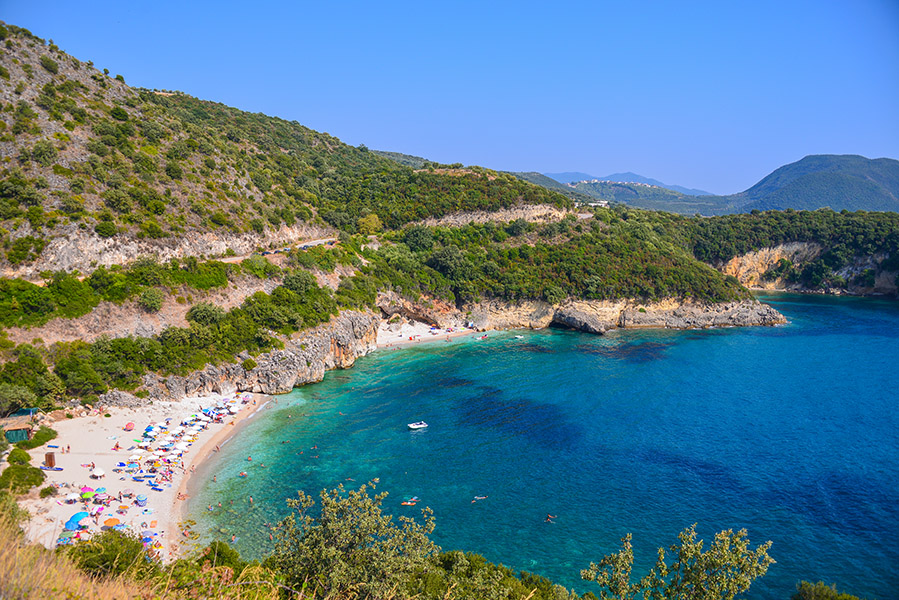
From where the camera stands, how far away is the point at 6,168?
45312 mm

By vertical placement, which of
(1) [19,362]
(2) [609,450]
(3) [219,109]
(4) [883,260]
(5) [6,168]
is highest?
(3) [219,109]

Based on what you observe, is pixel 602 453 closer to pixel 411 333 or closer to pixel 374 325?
pixel 374 325

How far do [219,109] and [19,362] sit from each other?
90693 mm

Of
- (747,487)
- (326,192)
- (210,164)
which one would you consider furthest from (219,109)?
(747,487)

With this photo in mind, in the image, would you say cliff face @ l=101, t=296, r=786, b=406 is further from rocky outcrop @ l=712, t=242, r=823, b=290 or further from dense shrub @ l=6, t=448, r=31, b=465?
rocky outcrop @ l=712, t=242, r=823, b=290

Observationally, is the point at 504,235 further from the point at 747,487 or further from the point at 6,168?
the point at 6,168

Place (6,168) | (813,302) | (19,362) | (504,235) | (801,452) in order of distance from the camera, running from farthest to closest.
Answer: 1. (813,302)
2. (504,235)
3. (6,168)
4. (801,452)
5. (19,362)

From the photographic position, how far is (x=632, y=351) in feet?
212

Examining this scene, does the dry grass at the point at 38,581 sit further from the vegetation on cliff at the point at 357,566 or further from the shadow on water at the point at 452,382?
the shadow on water at the point at 452,382

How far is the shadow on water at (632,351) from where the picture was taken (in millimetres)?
61750

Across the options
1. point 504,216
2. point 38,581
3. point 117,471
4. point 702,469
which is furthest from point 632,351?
point 38,581

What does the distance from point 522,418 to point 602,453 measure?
8408mm

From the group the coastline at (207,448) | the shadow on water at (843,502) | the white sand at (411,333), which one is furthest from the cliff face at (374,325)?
the shadow on water at (843,502)

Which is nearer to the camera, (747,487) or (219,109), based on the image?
(747,487)
